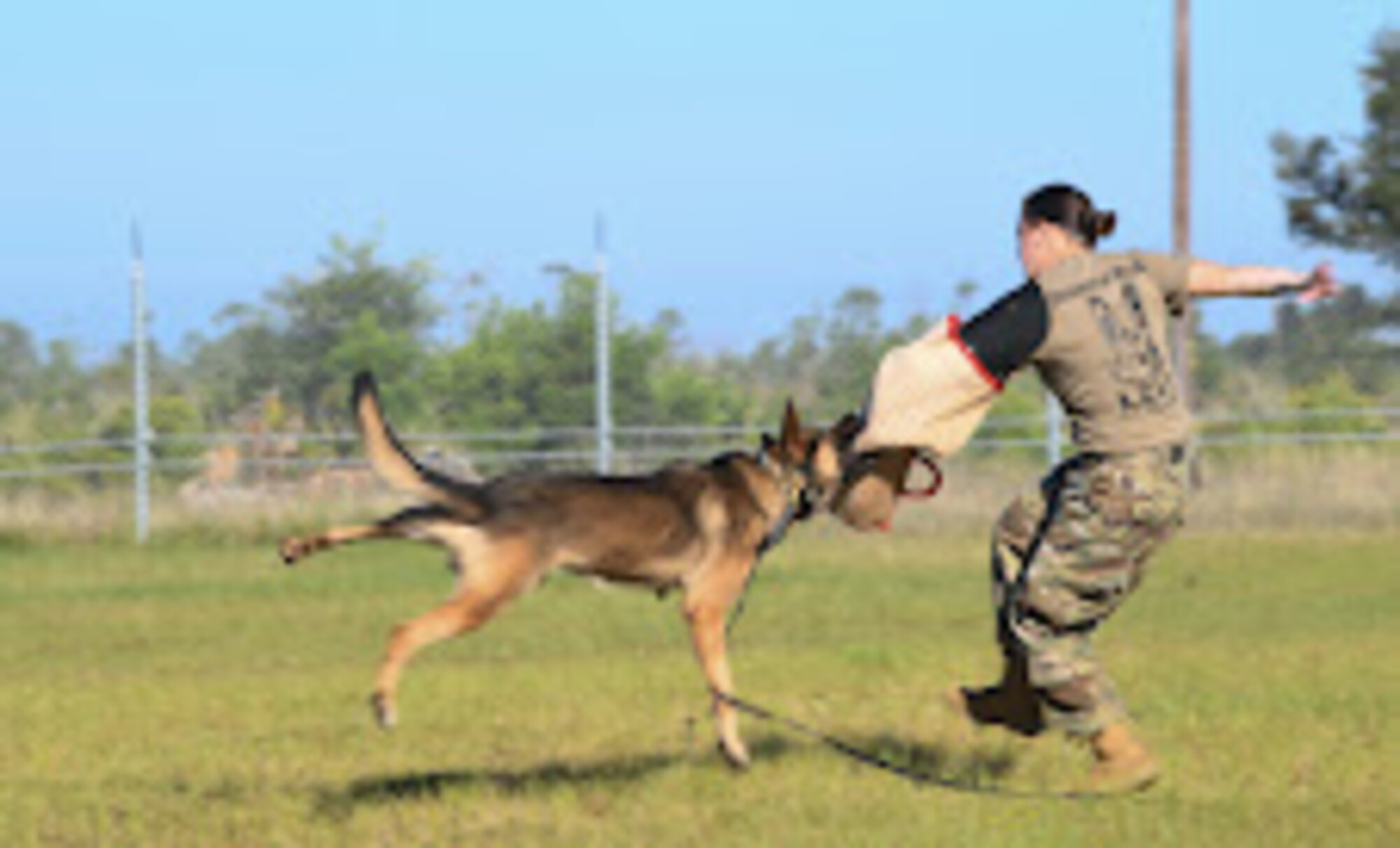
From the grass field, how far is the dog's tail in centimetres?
109

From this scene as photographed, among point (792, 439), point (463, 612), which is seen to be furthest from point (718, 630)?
point (463, 612)

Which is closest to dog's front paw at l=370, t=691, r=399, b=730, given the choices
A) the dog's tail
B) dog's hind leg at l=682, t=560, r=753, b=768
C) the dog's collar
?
the dog's tail

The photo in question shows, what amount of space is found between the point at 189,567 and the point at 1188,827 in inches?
631

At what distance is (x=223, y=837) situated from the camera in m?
7.70

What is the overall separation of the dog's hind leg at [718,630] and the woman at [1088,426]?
1382 millimetres

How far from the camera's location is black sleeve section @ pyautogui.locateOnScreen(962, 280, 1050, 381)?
23.5 ft

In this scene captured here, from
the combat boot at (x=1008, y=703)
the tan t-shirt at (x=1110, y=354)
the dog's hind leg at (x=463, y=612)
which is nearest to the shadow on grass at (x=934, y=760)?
the combat boot at (x=1008, y=703)

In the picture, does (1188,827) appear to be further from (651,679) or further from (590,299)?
(590,299)

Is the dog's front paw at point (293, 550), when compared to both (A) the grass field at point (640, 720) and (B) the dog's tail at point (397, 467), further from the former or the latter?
(A) the grass field at point (640, 720)

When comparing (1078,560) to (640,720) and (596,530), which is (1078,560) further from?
(640,720)

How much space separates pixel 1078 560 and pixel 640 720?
3.65 meters

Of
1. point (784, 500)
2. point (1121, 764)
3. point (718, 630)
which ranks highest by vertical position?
point (784, 500)

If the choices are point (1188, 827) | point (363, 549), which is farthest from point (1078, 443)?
point (363, 549)

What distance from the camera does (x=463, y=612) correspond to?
7676mm
